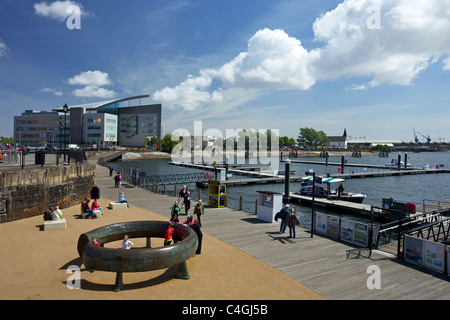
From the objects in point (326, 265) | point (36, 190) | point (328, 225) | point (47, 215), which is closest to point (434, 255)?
point (326, 265)

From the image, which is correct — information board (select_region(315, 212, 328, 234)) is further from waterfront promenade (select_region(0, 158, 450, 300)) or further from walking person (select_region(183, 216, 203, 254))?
walking person (select_region(183, 216, 203, 254))

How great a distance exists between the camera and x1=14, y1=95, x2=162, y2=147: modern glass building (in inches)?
4906

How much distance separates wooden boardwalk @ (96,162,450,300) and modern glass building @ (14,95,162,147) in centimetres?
11275

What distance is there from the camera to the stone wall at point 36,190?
1527cm

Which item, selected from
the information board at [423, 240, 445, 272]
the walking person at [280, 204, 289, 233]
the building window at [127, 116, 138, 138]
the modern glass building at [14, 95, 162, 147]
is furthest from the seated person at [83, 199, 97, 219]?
the building window at [127, 116, 138, 138]

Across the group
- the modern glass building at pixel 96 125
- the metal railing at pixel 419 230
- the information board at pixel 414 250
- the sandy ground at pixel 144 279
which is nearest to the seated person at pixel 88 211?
the sandy ground at pixel 144 279

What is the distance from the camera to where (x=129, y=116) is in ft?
457

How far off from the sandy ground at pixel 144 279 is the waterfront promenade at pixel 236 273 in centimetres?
2

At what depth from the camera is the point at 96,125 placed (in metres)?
125

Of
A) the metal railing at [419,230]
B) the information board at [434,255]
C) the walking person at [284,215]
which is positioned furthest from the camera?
the walking person at [284,215]

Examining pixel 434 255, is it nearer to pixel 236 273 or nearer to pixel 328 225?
pixel 328 225

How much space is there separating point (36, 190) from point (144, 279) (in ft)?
39.9

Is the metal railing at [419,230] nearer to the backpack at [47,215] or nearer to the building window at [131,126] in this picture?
the backpack at [47,215]
